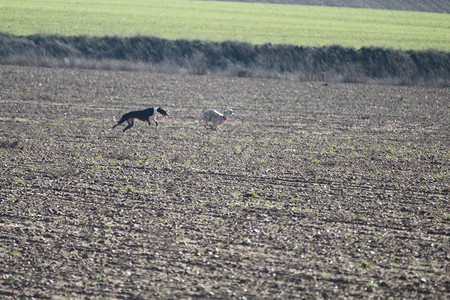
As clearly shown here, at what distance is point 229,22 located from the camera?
4641 centimetres

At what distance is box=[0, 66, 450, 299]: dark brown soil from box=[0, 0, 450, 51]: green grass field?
18657 millimetres

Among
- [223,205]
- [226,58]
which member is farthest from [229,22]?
[223,205]

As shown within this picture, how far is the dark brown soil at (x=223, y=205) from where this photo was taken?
283 inches

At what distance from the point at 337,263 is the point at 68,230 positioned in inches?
152

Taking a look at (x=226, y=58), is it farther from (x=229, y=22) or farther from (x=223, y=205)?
(x=223, y=205)

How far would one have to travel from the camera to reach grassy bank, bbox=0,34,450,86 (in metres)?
30.0

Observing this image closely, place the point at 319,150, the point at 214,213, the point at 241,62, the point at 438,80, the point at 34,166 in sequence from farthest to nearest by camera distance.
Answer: the point at 241,62 < the point at 438,80 < the point at 319,150 < the point at 34,166 < the point at 214,213

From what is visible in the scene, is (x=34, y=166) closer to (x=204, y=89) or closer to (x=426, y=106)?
(x=204, y=89)

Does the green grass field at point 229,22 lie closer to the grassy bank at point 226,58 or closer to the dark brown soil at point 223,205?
the grassy bank at point 226,58

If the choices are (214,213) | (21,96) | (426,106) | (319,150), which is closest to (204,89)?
(21,96)

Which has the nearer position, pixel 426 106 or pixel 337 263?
pixel 337 263

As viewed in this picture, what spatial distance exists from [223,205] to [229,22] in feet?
125

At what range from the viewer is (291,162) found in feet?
43.3

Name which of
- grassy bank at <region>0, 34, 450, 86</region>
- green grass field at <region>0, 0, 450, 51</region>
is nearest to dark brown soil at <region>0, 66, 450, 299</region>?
grassy bank at <region>0, 34, 450, 86</region>
